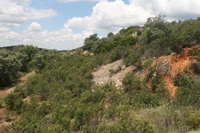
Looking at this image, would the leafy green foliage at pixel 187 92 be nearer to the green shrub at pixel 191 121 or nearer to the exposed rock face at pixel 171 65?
the exposed rock face at pixel 171 65

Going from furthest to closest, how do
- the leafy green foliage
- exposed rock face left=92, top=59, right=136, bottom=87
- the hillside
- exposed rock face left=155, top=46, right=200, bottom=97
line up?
exposed rock face left=92, top=59, right=136, bottom=87
exposed rock face left=155, top=46, right=200, bottom=97
the leafy green foliage
the hillside

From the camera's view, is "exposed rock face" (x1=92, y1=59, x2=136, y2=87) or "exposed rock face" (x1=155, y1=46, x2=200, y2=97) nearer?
"exposed rock face" (x1=155, y1=46, x2=200, y2=97)

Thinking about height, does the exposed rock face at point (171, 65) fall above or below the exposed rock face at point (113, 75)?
above

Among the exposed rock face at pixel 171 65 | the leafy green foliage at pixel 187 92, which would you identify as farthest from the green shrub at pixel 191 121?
the exposed rock face at pixel 171 65

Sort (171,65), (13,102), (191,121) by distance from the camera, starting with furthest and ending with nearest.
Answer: (13,102) < (171,65) < (191,121)

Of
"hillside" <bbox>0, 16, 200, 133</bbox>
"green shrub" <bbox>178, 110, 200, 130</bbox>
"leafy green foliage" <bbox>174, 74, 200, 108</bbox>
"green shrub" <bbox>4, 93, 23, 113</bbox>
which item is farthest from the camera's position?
"green shrub" <bbox>4, 93, 23, 113</bbox>

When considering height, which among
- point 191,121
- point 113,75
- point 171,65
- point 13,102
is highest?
point 171,65

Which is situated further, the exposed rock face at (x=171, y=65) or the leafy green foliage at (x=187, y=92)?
the exposed rock face at (x=171, y=65)

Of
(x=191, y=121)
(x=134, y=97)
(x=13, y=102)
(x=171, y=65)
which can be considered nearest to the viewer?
(x=191, y=121)

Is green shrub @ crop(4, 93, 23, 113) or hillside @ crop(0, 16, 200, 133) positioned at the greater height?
hillside @ crop(0, 16, 200, 133)

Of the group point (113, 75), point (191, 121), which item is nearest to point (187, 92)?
point (191, 121)

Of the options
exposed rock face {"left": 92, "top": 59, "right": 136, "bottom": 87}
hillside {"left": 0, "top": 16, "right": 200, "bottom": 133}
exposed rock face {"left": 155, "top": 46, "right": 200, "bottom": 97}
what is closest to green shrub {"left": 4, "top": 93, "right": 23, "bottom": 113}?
hillside {"left": 0, "top": 16, "right": 200, "bottom": 133}

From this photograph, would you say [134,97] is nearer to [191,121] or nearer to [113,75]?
[191,121]

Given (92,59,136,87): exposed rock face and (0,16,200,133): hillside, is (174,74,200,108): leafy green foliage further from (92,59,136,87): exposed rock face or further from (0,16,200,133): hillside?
(92,59,136,87): exposed rock face
